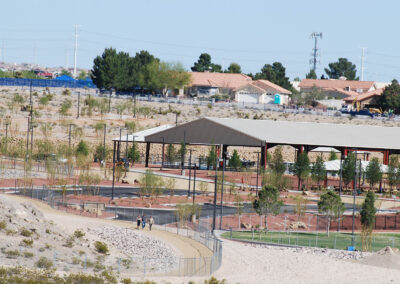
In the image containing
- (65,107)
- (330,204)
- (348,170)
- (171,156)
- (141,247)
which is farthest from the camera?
(65,107)

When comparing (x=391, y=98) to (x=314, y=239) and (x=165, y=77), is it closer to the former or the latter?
(x=165, y=77)

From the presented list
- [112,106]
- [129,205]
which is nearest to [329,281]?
[129,205]

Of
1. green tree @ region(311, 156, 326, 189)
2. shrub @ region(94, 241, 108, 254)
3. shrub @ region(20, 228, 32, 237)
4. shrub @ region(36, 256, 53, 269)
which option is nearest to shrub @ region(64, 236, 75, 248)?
shrub @ region(94, 241, 108, 254)

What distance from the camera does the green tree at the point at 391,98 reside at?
191 m

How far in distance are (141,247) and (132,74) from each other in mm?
134922

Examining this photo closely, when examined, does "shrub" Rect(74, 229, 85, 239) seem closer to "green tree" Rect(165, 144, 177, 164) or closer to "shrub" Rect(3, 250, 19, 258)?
"shrub" Rect(3, 250, 19, 258)

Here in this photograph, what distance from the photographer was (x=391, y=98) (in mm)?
191625

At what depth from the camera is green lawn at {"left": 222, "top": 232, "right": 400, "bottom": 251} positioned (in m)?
66.8

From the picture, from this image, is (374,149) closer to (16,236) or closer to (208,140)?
(208,140)

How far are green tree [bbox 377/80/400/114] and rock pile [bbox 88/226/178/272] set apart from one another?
13447 cm

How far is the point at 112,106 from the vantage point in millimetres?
166625

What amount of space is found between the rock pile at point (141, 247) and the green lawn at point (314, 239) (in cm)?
780

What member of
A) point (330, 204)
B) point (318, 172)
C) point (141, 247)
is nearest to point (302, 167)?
point (318, 172)

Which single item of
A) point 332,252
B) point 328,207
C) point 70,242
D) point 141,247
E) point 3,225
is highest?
point 328,207
